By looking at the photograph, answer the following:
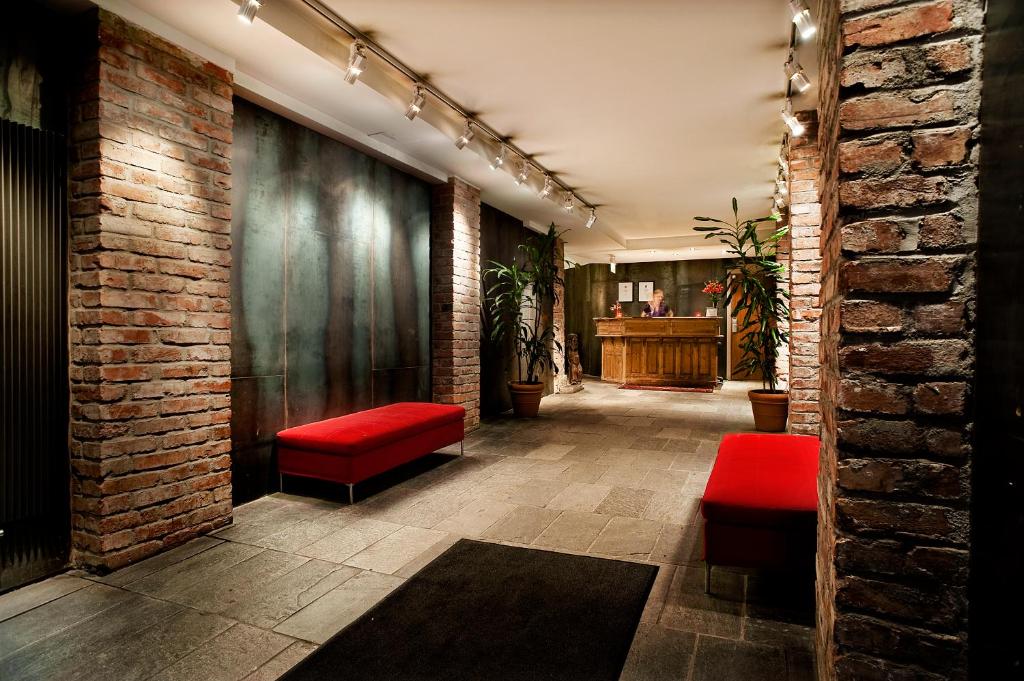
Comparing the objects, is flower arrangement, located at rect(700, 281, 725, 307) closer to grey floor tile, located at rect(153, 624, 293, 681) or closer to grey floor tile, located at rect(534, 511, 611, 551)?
grey floor tile, located at rect(534, 511, 611, 551)

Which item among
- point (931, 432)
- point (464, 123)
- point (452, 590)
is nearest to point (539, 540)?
point (452, 590)

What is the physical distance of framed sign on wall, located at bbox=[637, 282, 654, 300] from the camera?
1248 cm

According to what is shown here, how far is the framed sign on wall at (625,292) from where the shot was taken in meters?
12.7

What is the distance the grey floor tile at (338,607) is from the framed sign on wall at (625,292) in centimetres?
1097

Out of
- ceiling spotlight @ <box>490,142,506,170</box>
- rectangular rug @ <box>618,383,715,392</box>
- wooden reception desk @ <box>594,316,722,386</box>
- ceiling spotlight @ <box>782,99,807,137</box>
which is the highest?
ceiling spotlight @ <box>490,142,506,170</box>

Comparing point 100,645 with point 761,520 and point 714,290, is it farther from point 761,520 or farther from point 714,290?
point 714,290

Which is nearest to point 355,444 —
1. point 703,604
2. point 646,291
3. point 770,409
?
point 703,604

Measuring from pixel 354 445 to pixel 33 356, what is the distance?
1.61 meters

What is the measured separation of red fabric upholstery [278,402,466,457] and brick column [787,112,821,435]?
289 centimetres

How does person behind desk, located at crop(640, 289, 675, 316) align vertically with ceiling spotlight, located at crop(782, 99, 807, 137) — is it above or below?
below

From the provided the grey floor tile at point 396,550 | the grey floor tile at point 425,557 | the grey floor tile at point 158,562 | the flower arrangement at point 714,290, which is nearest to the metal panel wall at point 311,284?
the grey floor tile at point 158,562

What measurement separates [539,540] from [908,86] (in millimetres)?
2460

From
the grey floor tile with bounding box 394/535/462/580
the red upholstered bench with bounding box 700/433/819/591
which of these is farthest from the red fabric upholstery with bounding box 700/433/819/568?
the grey floor tile with bounding box 394/535/462/580

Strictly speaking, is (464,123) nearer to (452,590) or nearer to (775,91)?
(775,91)
